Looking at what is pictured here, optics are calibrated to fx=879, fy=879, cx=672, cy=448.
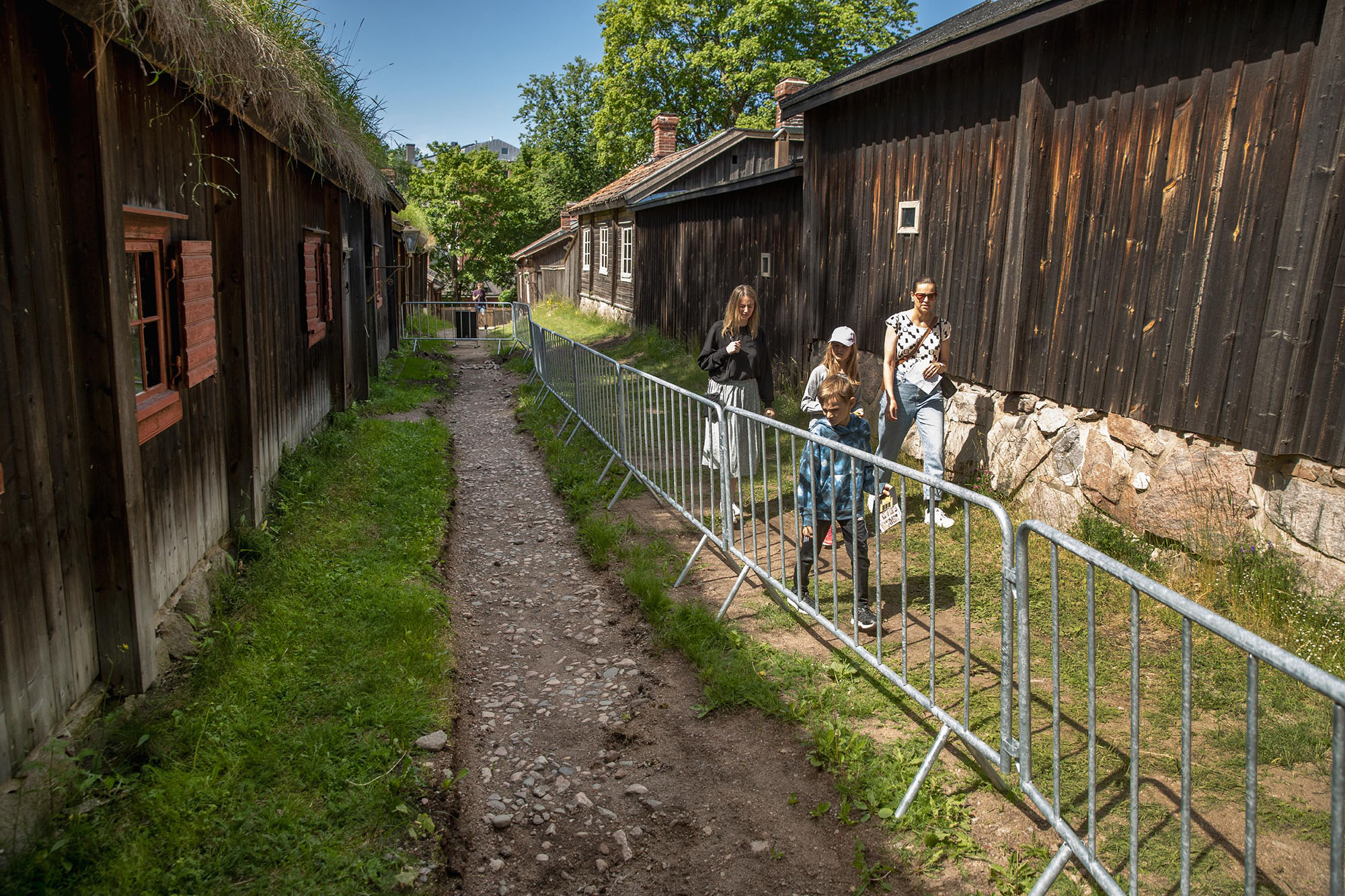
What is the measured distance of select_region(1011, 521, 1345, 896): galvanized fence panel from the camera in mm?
1897

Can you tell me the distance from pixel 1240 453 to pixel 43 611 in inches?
240

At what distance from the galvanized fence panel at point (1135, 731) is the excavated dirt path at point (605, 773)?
0.72m

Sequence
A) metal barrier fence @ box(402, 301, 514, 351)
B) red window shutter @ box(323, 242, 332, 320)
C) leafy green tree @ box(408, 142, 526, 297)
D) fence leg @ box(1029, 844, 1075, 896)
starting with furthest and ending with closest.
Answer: leafy green tree @ box(408, 142, 526, 297)
metal barrier fence @ box(402, 301, 514, 351)
red window shutter @ box(323, 242, 332, 320)
fence leg @ box(1029, 844, 1075, 896)

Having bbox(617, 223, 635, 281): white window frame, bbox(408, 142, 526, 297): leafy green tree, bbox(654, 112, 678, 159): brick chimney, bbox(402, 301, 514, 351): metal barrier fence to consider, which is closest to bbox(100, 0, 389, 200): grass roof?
bbox(402, 301, 514, 351): metal barrier fence

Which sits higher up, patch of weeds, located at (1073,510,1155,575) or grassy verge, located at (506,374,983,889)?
patch of weeds, located at (1073,510,1155,575)

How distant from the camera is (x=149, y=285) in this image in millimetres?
4449

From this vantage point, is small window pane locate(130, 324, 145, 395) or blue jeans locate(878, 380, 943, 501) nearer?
small window pane locate(130, 324, 145, 395)

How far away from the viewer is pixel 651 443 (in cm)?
721

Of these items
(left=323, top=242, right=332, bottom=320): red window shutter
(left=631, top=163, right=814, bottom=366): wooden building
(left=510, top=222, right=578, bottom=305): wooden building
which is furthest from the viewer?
(left=510, top=222, right=578, bottom=305): wooden building

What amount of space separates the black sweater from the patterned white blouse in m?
0.98

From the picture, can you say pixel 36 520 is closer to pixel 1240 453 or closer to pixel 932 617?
pixel 932 617

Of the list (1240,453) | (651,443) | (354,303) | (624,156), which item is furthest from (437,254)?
(1240,453)

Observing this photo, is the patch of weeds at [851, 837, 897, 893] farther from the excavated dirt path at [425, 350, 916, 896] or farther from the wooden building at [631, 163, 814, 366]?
the wooden building at [631, 163, 814, 366]

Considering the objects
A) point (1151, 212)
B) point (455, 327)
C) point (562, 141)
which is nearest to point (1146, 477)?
point (1151, 212)
